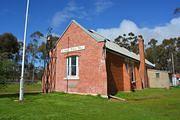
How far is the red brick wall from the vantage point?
19656 millimetres

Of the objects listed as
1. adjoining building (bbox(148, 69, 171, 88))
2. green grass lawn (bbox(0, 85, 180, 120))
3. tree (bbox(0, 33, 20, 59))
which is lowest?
green grass lawn (bbox(0, 85, 180, 120))

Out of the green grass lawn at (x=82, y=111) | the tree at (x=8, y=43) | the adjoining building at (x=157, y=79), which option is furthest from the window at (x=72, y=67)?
the tree at (x=8, y=43)

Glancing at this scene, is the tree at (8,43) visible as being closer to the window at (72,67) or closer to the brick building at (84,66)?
the brick building at (84,66)

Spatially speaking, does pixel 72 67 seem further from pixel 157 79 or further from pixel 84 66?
pixel 157 79

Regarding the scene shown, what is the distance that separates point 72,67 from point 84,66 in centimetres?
197

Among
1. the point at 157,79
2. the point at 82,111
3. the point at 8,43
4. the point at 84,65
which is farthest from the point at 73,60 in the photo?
the point at 8,43

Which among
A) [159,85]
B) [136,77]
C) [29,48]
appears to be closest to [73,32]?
[136,77]

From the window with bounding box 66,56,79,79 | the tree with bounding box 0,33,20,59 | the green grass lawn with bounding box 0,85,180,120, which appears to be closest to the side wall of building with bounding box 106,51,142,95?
the window with bounding box 66,56,79,79

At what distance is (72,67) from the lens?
74.8 feet

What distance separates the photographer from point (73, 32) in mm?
23172

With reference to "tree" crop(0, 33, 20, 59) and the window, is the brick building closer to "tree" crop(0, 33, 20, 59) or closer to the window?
the window

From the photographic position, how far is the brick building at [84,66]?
1992 centimetres

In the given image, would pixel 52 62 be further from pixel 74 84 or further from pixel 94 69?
pixel 94 69

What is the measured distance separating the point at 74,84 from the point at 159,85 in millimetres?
20673
